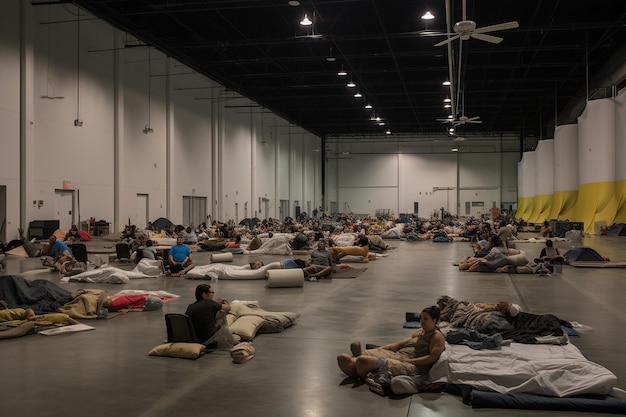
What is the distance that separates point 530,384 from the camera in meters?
6.40

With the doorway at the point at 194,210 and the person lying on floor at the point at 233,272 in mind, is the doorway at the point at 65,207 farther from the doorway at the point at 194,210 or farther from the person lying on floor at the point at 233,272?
the person lying on floor at the point at 233,272

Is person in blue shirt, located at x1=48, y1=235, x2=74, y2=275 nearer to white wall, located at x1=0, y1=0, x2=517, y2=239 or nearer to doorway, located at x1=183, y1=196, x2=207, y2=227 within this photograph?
white wall, located at x1=0, y1=0, x2=517, y2=239

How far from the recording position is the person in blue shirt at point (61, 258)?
17431 millimetres

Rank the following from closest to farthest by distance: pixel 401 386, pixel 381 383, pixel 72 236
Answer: pixel 401 386 → pixel 381 383 → pixel 72 236

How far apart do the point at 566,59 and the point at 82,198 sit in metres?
31.1

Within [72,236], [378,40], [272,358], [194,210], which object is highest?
[378,40]

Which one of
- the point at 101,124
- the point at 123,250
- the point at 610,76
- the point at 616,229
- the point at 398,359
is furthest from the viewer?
the point at 610,76

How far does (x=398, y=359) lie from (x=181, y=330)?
332 cm

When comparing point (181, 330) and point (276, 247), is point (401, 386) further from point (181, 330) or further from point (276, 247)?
point (276, 247)

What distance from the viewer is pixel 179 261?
18.2 metres

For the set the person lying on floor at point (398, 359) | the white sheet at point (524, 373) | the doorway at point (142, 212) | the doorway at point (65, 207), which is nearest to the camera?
the white sheet at point (524, 373)

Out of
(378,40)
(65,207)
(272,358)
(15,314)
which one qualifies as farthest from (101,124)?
(272,358)

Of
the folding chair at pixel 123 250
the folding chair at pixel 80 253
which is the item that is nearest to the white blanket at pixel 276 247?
the folding chair at pixel 123 250

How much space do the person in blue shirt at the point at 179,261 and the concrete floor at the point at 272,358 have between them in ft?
6.41
